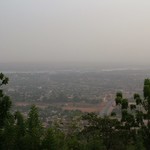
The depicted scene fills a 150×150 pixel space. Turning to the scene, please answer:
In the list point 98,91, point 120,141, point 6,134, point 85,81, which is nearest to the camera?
point 6,134

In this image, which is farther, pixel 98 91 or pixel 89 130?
pixel 98 91

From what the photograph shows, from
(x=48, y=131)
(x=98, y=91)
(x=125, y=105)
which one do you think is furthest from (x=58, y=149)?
(x=98, y=91)

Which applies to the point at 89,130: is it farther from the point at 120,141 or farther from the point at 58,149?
the point at 58,149

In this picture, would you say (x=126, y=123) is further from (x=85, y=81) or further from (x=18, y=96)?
(x=85, y=81)

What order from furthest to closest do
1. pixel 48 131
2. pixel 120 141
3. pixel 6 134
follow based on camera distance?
pixel 120 141 → pixel 6 134 → pixel 48 131

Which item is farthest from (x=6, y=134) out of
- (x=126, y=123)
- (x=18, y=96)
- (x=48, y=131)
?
(x=18, y=96)

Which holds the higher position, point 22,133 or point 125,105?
point 125,105
